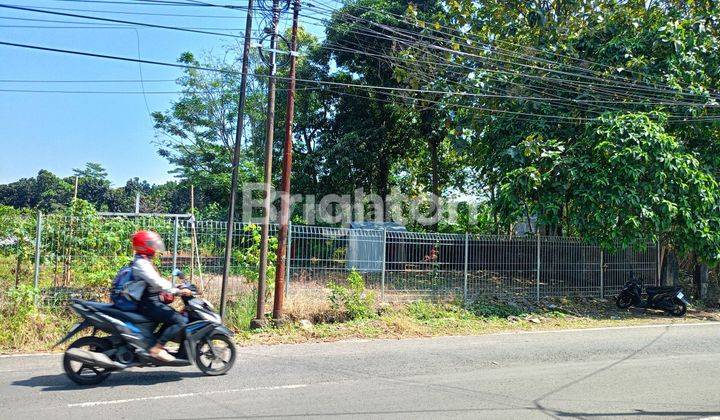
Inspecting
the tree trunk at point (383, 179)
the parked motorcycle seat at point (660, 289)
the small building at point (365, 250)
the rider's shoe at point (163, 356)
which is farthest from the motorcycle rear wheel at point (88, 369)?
the tree trunk at point (383, 179)

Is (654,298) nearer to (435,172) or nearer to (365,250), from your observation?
(365,250)

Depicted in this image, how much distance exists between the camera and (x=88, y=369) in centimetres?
646

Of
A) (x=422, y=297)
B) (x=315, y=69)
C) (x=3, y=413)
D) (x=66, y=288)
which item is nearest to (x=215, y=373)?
(x=3, y=413)

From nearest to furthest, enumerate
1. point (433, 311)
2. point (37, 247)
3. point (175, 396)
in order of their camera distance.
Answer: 1. point (175, 396)
2. point (37, 247)
3. point (433, 311)

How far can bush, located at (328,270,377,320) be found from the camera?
37.4ft

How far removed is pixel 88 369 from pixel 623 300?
44.4ft

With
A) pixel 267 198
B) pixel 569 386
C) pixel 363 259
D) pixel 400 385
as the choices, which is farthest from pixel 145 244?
pixel 363 259

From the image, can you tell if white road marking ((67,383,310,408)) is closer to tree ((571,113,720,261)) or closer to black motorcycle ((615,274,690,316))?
tree ((571,113,720,261))

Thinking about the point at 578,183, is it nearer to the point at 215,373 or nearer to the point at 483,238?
the point at 483,238

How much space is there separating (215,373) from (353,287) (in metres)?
5.03

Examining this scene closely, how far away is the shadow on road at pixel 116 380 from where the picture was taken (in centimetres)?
631

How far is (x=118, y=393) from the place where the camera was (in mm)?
6031

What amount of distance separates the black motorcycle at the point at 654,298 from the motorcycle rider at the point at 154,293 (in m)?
12.5

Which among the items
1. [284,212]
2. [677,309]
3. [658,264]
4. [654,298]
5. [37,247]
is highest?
[284,212]
